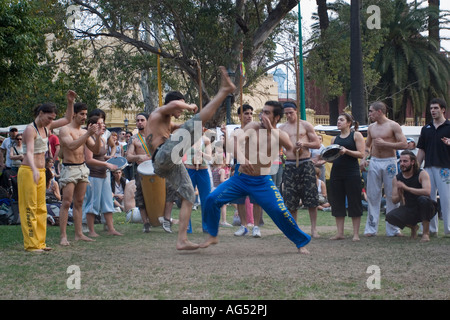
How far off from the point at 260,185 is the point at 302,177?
7.04ft

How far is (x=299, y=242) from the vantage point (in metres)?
7.54

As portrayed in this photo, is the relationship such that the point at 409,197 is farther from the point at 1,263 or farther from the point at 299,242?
the point at 1,263

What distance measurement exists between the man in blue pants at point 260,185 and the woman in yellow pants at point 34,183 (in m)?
2.08

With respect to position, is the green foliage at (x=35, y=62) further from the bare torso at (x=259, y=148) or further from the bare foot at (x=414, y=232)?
the bare foot at (x=414, y=232)

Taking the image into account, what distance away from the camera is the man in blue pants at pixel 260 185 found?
7.45 m

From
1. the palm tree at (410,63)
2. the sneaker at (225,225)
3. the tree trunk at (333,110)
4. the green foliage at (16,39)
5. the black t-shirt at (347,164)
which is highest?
the palm tree at (410,63)

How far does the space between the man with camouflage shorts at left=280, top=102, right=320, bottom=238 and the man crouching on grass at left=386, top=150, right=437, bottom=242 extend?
1.15 metres

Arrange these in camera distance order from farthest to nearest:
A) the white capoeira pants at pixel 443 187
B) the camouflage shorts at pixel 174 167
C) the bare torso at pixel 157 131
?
the white capoeira pants at pixel 443 187
the bare torso at pixel 157 131
the camouflage shorts at pixel 174 167

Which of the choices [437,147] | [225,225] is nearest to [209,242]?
[225,225]

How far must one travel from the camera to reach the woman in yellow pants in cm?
767

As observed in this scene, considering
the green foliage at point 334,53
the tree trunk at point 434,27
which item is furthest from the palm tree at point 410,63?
the green foliage at point 334,53

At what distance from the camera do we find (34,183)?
7.67 metres

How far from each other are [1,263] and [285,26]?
19.0 m
